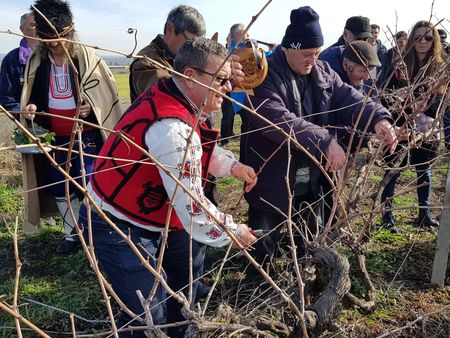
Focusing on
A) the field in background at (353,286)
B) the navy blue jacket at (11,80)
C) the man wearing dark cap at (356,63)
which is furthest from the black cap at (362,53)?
the navy blue jacket at (11,80)

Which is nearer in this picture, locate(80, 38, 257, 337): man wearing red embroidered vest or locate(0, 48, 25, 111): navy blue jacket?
locate(80, 38, 257, 337): man wearing red embroidered vest

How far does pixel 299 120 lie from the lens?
7.51 ft

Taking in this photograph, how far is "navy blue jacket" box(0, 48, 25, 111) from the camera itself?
10.6 feet

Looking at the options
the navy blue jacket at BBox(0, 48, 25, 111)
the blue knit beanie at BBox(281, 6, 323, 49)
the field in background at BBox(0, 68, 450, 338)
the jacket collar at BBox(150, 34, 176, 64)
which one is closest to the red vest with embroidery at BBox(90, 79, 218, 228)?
the field in background at BBox(0, 68, 450, 338)

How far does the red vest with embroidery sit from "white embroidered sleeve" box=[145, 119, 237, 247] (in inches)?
1.7

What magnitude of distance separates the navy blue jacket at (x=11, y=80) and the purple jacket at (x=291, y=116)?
1.87 meters

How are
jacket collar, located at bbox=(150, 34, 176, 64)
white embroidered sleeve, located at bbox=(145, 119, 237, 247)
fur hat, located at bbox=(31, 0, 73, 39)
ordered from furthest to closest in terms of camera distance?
jacket collar, located at bbox=(150, 34, 176, 64)
fur hat, located at bbox=(31, 0, 73, 39)
white embroidered sleeve, located at bbox=(145, 119, 237, 247)

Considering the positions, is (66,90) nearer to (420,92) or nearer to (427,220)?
(420,92)

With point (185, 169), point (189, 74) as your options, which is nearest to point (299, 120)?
point (189, 74)

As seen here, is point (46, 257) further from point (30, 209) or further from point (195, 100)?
point (195, 100)

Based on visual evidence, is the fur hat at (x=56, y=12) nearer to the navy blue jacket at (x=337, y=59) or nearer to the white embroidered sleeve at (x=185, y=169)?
the white embroidered sleeve at (x=185, y=169)

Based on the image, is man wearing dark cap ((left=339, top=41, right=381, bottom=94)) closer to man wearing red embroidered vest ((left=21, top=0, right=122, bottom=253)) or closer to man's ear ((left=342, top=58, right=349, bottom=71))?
man's ear ((left=342, top=58, right=349, bottom=71))

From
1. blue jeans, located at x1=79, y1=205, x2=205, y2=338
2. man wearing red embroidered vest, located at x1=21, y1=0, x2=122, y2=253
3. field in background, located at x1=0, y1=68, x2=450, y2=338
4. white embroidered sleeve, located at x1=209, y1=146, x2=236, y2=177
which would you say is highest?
man wearing red embroidered vest, located at x1=21, y1=0, x2=122, y2=253

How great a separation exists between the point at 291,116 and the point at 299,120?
0.18 ft
